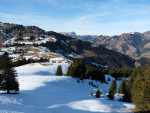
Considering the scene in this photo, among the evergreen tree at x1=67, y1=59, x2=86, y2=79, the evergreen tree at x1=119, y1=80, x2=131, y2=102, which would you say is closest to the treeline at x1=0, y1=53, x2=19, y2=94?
the evergreen tree at x1=119, y1=80, x2=131, y2=102

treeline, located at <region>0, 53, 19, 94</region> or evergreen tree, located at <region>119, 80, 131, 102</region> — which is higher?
treeline, located at <region>0, 53, 19, 94</region>

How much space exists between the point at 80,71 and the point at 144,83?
205 ft

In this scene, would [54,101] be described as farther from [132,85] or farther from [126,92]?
[126,92]

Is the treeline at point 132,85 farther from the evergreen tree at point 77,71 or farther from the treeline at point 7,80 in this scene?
the treeline at point 7,80

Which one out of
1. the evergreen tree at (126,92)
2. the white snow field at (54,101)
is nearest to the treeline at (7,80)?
the white snow field at (54,101)

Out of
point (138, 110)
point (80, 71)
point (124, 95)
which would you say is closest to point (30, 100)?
point (138, 110)

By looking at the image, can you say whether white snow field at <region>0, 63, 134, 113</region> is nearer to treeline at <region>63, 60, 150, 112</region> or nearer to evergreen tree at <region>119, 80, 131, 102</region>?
treeline at <region>63, 60, 150, 112</region>

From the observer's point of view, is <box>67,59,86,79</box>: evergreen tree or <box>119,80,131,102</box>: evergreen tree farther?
<box>67,59,86,79</box>: evergreen tree

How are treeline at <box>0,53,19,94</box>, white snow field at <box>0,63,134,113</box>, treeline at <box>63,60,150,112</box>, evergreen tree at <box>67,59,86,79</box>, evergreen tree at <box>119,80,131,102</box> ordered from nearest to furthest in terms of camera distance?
white snow field at <box>0,63,134,113</box>, treeline at <box>63,60,150,112</box>, treeline at <box>0,53,19,94</box>, evergreen tree at <box>119,80,131,102</box>, evergreen tree at <box>67,59,86,79</box>

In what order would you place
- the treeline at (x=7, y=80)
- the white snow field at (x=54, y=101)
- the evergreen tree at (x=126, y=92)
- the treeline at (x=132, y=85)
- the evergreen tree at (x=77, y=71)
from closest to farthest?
the white snow field at (x=54, y=101) → the treeline at (x=132, y=85) → the treeline at (x=7, y=80) → the evergreen tree at (x=126, y=92) → the evergreen tree at (x=77, y=71)

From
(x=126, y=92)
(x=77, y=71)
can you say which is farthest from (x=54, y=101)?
(x=77, y=71)

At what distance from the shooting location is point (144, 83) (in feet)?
273

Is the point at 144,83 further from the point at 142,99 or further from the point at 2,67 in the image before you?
the point at 2,67

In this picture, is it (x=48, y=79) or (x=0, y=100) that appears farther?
(x=48, y=79)
